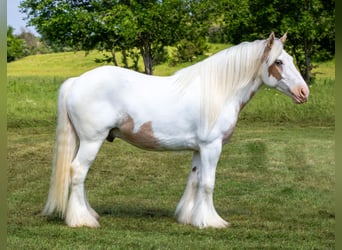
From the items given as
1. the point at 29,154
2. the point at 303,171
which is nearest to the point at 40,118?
the point at 29,154

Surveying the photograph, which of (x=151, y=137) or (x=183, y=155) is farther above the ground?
(x=151, y=137)

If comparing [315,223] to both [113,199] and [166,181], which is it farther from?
[166,181]

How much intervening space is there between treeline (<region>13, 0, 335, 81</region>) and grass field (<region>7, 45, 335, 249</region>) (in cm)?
514

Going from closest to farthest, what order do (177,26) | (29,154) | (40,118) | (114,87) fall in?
(114,87) → (29,154) → (40,118) → (177,26)

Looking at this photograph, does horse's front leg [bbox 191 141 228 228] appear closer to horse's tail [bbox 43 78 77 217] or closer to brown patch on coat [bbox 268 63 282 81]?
brown patch on coat [bbox 268 63 282 81]

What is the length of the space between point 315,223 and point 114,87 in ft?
6.84

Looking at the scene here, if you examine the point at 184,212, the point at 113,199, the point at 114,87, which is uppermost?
the point at 114,87

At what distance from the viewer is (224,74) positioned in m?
4.48

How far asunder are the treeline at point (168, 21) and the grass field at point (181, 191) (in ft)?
16.9

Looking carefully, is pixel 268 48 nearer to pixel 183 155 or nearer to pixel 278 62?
pixel 278 62

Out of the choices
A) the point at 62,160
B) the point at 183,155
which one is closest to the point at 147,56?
the point at 183,155

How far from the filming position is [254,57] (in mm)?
4469

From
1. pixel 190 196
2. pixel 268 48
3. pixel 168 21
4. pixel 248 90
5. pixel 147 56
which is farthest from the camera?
pixel 147 56

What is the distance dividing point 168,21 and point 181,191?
43.0 ft
